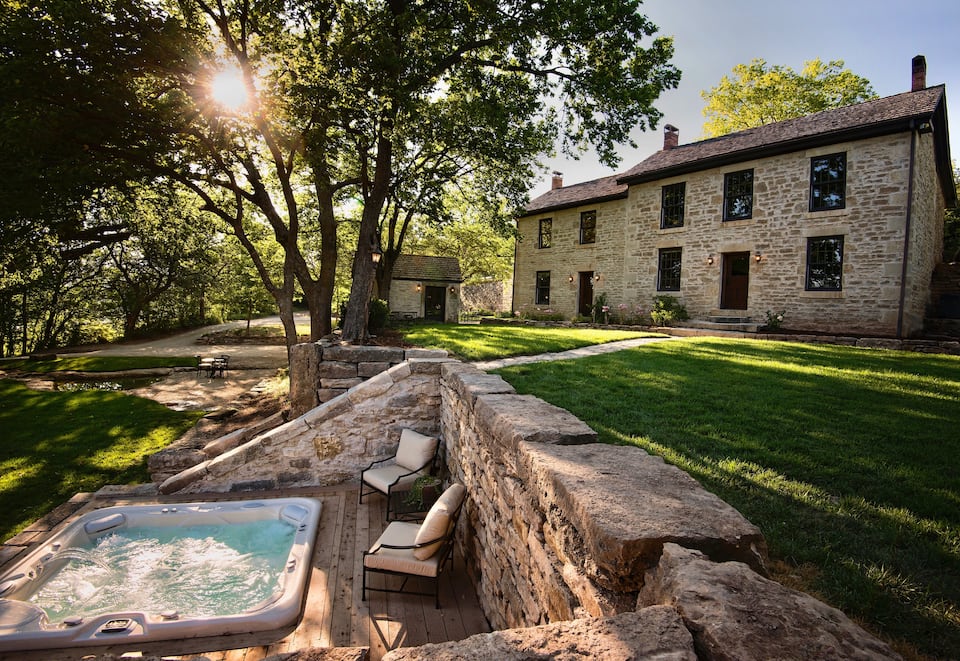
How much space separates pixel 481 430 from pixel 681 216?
15.5 meters

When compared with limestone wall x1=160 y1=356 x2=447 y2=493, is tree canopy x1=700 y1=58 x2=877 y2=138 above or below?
above


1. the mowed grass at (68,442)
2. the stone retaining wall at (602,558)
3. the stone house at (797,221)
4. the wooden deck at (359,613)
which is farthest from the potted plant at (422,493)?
the stone house at (797,221)

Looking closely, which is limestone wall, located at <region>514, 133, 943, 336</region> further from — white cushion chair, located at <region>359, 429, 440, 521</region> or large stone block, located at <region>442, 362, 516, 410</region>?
white cushion chair, located at <region>359, 429, 440, 521</region>

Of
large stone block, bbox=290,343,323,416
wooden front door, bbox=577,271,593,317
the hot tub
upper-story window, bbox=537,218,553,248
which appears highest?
upper-story window, bbox=537,218,553,248

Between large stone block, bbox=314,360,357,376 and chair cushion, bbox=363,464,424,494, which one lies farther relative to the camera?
large stone block, bbox=314,360,357,376

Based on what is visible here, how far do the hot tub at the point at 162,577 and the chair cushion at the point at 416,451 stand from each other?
1.28 metres

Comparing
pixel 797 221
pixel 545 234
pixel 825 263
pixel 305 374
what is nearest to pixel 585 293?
pixel 545 234

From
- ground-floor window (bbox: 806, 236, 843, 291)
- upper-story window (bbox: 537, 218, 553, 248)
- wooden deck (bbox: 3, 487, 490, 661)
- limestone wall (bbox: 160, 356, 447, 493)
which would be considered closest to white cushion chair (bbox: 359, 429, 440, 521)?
limestone wall (bbox: 160, 356, 447, 493)

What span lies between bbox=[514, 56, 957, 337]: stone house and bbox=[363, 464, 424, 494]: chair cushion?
12998 millimetres

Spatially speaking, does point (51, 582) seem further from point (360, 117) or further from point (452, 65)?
point (452, 65)

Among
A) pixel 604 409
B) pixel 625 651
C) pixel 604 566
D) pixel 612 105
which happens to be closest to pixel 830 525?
pixel 604 566

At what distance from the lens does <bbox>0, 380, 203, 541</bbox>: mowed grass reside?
20.4 feet

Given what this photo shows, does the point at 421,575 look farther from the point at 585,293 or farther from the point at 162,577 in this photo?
the point at 585,293

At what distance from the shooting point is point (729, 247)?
1511 cm
